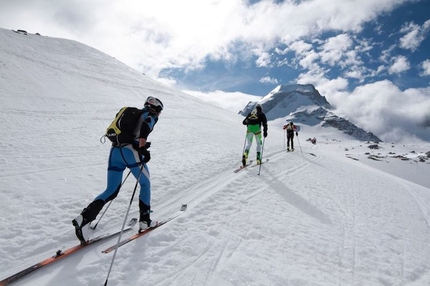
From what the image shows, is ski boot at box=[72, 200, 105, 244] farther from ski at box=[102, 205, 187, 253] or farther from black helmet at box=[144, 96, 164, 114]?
black helmet at box=[144, 96, 164, 114]

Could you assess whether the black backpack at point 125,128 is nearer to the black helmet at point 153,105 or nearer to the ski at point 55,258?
the black helmet at point 153,105

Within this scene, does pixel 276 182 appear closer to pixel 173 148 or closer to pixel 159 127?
pixel 173 148

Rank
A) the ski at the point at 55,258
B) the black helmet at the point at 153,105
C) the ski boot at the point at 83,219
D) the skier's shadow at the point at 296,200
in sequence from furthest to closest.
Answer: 1. the skier's shadow at the point at 296,200
2. the black helmet at the point at 153,105
3. the ski boot at the point at 83,219
4. the ski at the point at 55,258

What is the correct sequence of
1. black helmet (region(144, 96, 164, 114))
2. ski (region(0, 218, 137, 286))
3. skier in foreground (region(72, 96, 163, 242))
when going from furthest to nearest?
1. black helmet (region(144, 96, 164, 114))
2. skier in foreground (region(72, 96, 163, 242))
3. ski (region(0, 218, 137, 286))

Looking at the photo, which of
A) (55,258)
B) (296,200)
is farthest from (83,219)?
(296,200)

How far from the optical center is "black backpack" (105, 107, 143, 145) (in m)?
5.12

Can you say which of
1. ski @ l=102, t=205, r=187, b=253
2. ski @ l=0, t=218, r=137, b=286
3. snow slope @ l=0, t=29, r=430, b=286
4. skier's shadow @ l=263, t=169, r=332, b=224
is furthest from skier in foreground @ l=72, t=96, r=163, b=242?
skier's shadow @ l=263, t=169, r=332, b=224

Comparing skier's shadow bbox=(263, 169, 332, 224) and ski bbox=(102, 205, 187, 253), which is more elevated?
ski bbox=(102, 205, 187, 253)

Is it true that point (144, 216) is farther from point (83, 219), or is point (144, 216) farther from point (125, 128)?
point (125, 128)

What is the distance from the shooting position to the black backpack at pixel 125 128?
5125mm

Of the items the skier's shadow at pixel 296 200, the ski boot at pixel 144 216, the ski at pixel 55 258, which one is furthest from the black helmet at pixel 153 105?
the skier's shadow at pixel 296 200

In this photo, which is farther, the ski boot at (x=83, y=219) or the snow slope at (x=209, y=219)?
the ski boot at (x=83, y=219)

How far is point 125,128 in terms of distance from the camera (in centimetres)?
514

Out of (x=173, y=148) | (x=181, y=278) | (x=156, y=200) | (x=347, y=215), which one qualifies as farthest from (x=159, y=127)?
(x=181, y=278)
